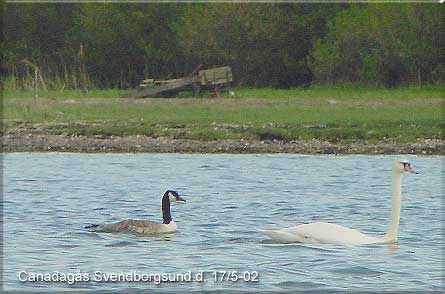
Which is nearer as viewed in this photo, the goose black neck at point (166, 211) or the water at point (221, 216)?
the water at point (221, 216)

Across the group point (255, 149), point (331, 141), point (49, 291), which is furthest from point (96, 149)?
point (49, 291)

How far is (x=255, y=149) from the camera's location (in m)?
23.3

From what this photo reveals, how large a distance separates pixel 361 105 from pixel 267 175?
9504 millimetres

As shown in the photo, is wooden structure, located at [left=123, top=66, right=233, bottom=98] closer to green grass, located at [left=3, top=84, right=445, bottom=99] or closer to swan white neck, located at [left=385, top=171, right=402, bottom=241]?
green grass, located at [left=3, top=84, right=445, bottom=99]

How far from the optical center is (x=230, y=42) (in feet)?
129

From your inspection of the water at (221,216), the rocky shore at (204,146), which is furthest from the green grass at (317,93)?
the water at (221,216)

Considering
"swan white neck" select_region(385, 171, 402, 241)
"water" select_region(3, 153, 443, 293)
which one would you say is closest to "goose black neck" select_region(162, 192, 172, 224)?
"water" select_region(3, 153, 443, 293)

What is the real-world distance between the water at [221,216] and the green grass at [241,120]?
171 cm

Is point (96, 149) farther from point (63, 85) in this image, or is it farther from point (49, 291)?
point (49, 291)

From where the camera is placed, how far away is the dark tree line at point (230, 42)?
121 feet

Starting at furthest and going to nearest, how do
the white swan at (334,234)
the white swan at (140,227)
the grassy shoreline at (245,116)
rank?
the grassy shoreline at (245,116)
the white swan at (140,227)
the white swan at (334,234)

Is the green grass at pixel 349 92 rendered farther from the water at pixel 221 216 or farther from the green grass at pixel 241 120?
the water at pixel 221 216

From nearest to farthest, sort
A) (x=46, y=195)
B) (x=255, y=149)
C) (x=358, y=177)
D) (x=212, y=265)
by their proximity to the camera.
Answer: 1. (x=212, y=265)
2. (x=46, y=195)
3. (x=358, y=177)
4. (x=255, y=149)

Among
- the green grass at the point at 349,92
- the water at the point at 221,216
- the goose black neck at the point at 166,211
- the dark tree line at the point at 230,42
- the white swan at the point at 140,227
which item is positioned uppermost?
the dark tree line at the point at 230,42
